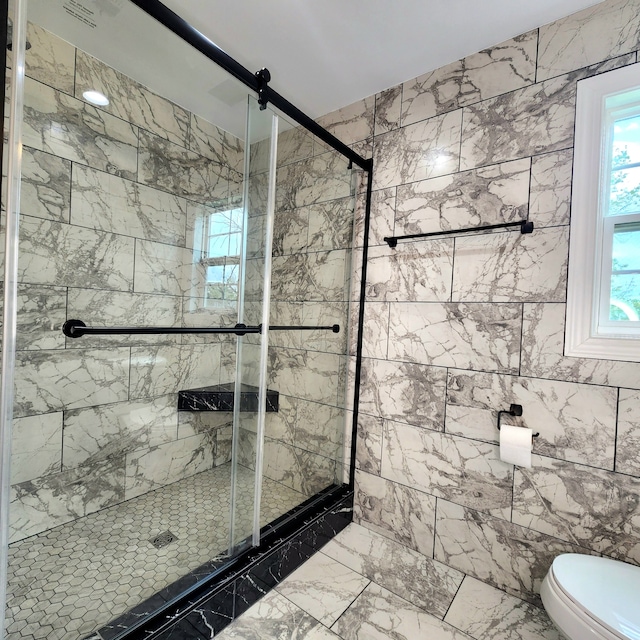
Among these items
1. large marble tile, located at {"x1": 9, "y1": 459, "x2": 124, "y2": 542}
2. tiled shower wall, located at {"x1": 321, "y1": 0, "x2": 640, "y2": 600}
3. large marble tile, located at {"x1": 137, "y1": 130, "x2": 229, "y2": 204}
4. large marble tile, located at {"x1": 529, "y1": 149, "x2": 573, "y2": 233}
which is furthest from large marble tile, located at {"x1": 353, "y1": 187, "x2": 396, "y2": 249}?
large marble tile, located at {"x1": 9, "y1": 459, "x2": 124, "y2": 542}

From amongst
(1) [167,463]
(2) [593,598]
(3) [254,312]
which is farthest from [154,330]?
(2) [593,598]

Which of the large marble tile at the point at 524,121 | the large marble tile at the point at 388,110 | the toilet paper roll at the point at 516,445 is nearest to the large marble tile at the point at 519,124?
the large marble tile at the point at 524,121

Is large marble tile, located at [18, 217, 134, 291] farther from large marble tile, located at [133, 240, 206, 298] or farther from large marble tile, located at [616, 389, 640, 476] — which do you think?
large marble tile, located at [616, 389, 640, 476]

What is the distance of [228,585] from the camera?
4.14 ft

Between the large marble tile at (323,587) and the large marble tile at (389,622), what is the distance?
0.04 meters

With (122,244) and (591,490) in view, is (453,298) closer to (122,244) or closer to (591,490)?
(591,490)

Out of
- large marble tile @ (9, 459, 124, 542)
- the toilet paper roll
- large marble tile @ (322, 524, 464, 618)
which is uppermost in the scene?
the toilet paper roll

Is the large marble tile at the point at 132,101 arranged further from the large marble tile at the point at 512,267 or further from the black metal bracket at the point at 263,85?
the large marble tile at the point at 512,267

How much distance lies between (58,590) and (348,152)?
232 cm

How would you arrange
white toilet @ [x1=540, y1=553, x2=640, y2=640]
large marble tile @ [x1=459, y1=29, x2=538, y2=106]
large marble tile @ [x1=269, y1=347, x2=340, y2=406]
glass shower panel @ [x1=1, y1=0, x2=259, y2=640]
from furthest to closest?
large marble tile @ [x1=269, y1=347, x2=340, y2=406], large marble tile @ [x1=459, y1=29, x2=538, y2=106], glass shower panel @ [x1=1, y1=0, x2=259, y2=640], white toilet @ [x1=540, y1=553, x2=640, y2=640]

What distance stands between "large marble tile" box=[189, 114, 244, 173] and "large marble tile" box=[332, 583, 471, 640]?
2141 millimetres

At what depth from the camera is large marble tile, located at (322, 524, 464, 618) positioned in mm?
1423

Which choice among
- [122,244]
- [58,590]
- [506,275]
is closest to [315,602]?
[58,590]

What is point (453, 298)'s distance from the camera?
1.64 meters
